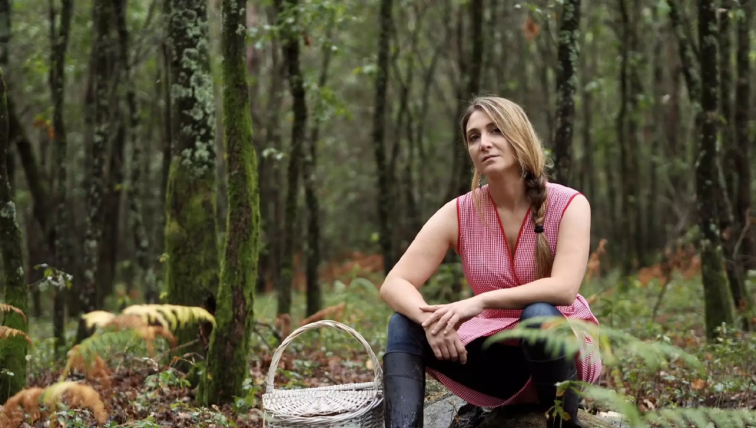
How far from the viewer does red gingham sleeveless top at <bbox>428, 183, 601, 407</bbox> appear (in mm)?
3738

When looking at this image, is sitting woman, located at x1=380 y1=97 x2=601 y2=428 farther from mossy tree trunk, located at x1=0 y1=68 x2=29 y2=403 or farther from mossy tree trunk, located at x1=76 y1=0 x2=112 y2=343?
mossy tree trunk, located at x1=76 y1=0 x2=112 y2=343

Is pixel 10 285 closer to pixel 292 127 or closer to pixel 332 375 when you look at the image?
pixel 332 375

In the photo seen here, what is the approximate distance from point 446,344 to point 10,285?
308 centimetres

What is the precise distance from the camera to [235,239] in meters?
4.87

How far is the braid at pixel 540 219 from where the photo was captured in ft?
12.4

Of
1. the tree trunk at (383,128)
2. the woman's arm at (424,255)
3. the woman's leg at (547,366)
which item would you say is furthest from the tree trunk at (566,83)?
the tree trunk at (383,128)

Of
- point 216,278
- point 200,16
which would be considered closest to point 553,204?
point 216,278

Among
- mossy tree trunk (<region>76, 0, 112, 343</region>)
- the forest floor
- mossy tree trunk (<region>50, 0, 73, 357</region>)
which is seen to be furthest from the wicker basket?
mossy tree trunk (<region>76, 0, 112, 343</region>)

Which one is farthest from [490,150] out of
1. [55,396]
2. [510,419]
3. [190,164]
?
[190,164]

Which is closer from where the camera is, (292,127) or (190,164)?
(190,164)

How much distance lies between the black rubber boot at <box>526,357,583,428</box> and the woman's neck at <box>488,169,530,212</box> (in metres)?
0.95

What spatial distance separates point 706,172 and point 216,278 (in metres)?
4.81

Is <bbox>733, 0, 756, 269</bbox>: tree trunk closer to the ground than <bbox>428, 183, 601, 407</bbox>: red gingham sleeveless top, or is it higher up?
higher up

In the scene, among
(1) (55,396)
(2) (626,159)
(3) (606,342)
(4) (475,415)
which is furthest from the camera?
(2) (626,159)
